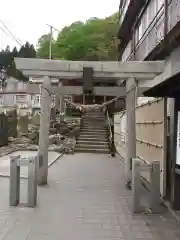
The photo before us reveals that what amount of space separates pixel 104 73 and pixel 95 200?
3501 mm

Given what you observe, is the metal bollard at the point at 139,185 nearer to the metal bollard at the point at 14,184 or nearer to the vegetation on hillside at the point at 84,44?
the metal bollard at the point at 14,184

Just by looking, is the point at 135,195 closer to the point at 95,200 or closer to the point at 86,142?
the point at 95,200

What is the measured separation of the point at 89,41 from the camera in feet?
188

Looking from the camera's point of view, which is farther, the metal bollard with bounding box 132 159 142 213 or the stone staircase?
the stone staircase

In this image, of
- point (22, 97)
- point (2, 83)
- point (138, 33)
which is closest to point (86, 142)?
point (138, 33)

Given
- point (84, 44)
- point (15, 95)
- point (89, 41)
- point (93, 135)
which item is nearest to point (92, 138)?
point (93, 135)

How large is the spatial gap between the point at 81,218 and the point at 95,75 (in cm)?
461

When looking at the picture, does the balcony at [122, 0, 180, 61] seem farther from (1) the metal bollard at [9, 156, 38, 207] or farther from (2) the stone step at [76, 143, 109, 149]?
(2) the stone step at [76, 143, 109, 149]

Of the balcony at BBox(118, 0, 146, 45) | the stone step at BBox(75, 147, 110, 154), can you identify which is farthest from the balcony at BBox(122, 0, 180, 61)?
the stone step at BBox(75, 147, 110, 154)

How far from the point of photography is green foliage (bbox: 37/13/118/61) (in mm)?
53256

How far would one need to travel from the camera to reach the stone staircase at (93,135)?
1031 inches

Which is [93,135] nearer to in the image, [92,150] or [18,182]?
[92,150]

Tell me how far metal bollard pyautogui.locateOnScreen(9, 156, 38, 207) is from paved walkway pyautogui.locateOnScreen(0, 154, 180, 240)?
212 mm

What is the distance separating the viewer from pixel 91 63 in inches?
448
